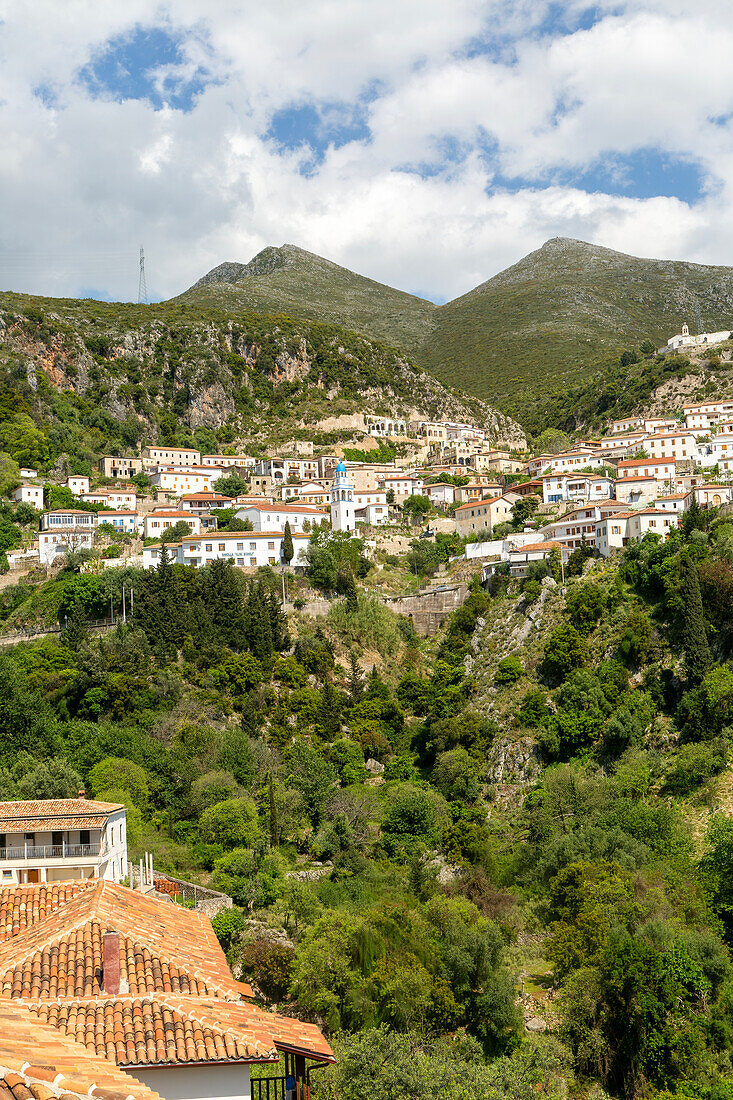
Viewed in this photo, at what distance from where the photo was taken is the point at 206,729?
5159cm

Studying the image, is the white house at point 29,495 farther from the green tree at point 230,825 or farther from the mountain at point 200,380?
the green tree at point 230,825

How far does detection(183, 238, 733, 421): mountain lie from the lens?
142375 mm

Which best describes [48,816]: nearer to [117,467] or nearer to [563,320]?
[117,467]

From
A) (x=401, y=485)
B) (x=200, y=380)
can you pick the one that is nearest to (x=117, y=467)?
(x=401, y=485)

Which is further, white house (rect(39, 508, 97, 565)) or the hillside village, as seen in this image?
white house (rect(39, 508, 97, 565))

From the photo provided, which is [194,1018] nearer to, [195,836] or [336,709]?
[195,836]

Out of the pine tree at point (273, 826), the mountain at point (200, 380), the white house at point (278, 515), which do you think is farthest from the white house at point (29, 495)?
the pine tree at point (273, 826)

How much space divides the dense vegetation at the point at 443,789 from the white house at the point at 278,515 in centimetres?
481

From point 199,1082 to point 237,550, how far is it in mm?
59020

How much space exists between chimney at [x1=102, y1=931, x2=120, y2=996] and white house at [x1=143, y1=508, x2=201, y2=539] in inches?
2490

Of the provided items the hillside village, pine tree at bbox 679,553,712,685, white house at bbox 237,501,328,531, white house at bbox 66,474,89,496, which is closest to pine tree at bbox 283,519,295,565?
the hillside village

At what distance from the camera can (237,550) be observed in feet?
225

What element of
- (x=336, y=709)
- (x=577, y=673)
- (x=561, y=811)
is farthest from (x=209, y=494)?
(x=561, y=811)

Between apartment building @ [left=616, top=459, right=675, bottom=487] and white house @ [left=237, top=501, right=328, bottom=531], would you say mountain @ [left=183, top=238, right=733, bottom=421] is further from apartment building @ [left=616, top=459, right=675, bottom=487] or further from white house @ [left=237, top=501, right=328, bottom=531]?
white house @ [left=237, top=501, right=328, bottom=531]
